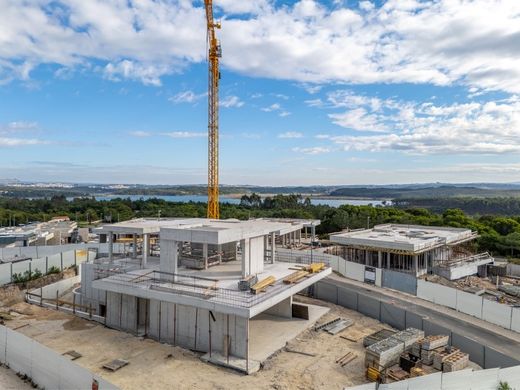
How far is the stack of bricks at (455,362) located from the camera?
2038 cm

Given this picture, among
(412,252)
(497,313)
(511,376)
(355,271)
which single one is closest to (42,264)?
(355,271)

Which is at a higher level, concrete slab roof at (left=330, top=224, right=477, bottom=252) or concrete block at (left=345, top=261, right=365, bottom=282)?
concrete slab roof at (left=330, top=224, right=477, bottom=252)

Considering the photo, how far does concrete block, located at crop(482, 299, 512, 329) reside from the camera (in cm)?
2670

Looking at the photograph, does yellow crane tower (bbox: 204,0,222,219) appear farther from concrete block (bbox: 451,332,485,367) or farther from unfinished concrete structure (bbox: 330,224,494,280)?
concrete block (bbox: 451,332,485,367)

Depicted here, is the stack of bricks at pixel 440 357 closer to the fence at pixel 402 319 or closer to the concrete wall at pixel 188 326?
the fence at pixel 402 319

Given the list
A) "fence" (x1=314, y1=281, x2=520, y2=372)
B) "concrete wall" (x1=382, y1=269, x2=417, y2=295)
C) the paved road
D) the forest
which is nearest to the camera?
"fence" (x1=314, y1=281, x2=520, y2=372)

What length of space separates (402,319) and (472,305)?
6167 mm

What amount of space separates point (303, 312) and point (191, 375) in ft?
34.5

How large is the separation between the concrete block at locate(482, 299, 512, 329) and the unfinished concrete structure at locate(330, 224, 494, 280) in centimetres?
1176

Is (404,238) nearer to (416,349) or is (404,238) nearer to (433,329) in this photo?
(433,329)

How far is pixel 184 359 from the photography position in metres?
21.9

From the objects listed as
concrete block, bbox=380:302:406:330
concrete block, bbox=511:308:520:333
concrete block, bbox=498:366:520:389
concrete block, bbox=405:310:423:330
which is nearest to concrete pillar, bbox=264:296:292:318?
concrete block, bbox=380:302:406:330

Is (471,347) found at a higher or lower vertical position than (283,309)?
higher

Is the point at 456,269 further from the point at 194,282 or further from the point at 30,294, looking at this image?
the point at 30,294
